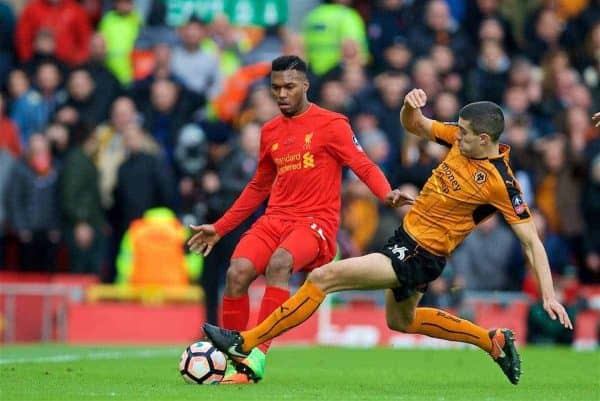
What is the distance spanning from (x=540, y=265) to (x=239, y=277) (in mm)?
2175

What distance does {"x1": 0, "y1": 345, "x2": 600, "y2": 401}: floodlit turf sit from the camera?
34.1ft

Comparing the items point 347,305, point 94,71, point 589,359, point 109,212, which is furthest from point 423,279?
point 94,71

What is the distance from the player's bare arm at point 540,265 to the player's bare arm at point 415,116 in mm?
1098

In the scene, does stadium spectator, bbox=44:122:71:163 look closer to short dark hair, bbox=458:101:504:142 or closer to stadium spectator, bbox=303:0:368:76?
stadium spectator, bbox=303:0:368:76

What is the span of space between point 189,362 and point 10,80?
11.1m

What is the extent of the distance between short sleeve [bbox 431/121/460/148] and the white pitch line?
4362mm

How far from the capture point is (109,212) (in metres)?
20.2

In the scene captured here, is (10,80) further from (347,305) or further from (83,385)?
(83,385)

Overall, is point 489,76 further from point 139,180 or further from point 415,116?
point 415,116

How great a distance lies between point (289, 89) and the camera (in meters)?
12.0

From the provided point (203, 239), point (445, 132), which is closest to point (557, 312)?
point (445, 132)

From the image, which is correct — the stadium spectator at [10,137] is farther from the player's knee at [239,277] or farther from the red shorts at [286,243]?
the player's knee at [239,277]

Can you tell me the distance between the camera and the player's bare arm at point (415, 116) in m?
11.4

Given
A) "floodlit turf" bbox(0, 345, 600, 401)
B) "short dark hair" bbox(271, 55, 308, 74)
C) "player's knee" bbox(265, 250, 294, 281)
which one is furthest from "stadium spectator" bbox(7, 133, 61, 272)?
"player's knee" bbox(265, 250, 294, 281)
